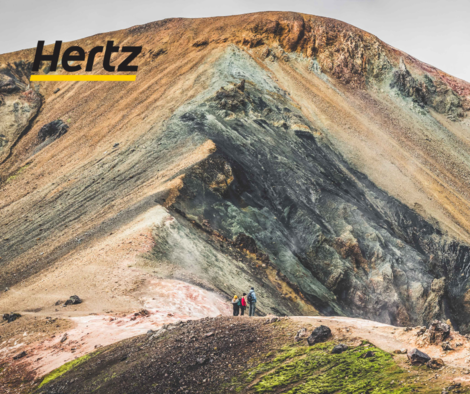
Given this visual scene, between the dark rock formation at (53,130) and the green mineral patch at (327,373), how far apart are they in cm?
4882

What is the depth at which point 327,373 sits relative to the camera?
977 centimetres

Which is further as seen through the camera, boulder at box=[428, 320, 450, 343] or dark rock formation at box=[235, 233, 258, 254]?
dark rock formation at box=[235, 233, 258, 254]

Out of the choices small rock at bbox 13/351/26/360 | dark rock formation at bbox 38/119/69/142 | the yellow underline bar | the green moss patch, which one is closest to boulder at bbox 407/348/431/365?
the green moss patch

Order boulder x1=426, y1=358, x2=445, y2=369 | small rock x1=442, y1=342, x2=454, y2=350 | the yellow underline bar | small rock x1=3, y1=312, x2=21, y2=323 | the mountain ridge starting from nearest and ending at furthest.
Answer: boulder x1=426, y1=358, x2=445, y2=369, small rock x1=442, y1=342, x2=454, y2=350, small rock x1=3, y1=312, x2=21, y2=323, the mountain ridge, the yellow underline bar

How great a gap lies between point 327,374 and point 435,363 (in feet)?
7.70

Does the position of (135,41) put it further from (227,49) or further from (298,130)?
(298,130)

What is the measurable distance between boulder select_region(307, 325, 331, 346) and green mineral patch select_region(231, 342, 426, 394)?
0.18 m

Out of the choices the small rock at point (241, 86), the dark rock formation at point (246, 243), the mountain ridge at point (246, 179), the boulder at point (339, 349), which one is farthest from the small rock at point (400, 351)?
the small rock at point (241, 86)

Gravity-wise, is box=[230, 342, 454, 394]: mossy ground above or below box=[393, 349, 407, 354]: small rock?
below

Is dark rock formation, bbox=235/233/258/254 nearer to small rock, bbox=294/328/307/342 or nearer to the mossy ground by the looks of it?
small rock, bbox=294/328/307/342

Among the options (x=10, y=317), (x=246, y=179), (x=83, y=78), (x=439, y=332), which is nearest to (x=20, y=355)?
(x=10, y=317)

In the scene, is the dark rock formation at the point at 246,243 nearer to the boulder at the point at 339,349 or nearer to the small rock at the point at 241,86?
the boulder at the point at 339,349

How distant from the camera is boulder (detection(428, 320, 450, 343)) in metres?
10.3

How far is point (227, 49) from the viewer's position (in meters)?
54.2
